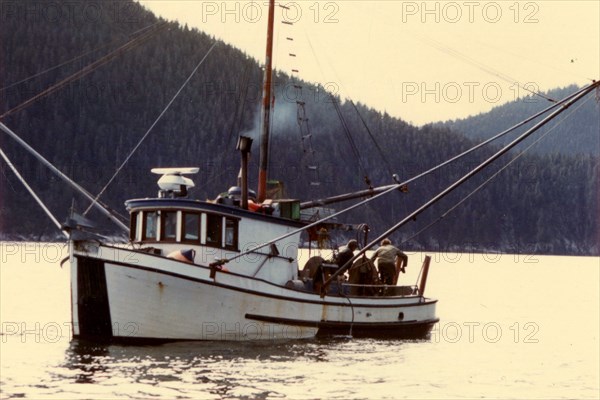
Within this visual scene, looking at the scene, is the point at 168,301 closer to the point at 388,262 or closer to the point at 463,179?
the point at 463,179

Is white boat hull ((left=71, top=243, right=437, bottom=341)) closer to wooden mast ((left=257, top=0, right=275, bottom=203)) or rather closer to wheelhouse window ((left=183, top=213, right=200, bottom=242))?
wheelhouse window ((left=183, top=213, right=200, bottom=242))

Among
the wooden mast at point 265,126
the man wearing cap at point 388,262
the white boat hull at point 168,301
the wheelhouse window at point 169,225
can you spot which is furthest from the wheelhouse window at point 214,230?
the man wearing cap at point 388,262

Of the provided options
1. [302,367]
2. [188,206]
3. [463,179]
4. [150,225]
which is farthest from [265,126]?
[302,367]

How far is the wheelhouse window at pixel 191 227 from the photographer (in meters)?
28.8

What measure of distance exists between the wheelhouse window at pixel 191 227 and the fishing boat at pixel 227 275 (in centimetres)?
3

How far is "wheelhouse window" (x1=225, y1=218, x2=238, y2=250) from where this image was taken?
29.3m

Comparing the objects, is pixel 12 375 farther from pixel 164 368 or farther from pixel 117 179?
pixel 117 179

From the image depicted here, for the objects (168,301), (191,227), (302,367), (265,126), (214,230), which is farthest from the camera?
(265,126)

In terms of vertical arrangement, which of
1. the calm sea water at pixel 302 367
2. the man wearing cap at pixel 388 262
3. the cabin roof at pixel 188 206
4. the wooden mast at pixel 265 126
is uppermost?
the wooden mast at pixel 265 126

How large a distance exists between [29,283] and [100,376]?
42839 mm

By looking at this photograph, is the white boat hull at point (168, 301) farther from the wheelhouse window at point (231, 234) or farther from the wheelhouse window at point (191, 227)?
the wheelhouse window at point (191, 227)

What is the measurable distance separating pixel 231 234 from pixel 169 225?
69.0 inches

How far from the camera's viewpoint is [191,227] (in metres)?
28.9

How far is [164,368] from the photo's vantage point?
926 inches
